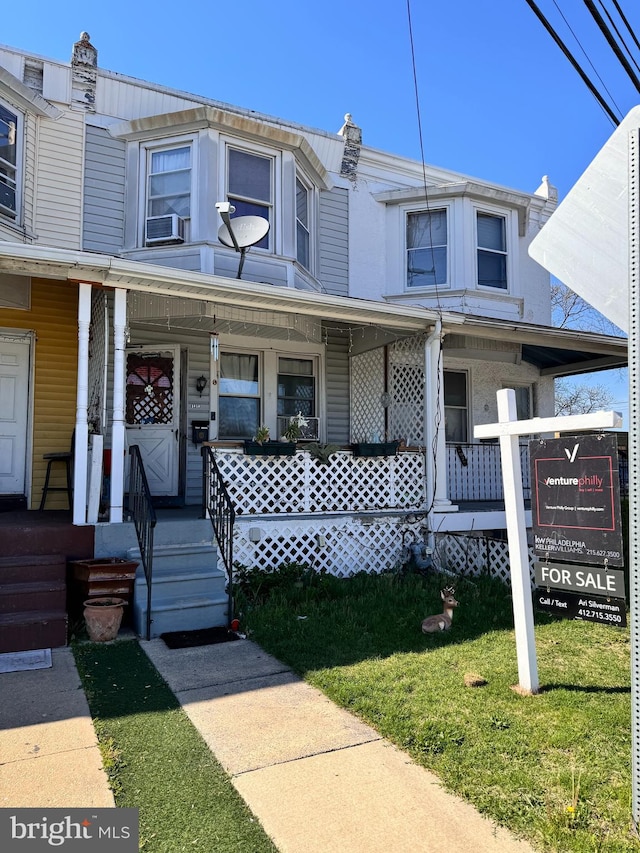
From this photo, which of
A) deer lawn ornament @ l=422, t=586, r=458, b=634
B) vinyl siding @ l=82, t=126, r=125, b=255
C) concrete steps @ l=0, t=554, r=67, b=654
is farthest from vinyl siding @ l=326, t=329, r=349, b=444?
concrete steps @ l=0, t=554, r=67, b=654

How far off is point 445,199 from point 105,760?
1057 cm

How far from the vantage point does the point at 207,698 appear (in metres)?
4.23

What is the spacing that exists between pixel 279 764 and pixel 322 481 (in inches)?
203

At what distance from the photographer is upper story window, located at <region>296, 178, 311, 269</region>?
10.0 m

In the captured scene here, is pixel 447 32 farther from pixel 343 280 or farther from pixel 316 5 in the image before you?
pixel 343 280

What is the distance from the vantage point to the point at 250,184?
9.39 meters

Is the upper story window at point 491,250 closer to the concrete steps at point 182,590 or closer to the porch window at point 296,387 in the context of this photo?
the porch window at point 296,387

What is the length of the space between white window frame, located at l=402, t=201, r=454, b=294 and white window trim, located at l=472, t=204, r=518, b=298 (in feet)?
1.46

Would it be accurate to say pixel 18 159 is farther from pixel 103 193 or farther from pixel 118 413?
pixel 118 413

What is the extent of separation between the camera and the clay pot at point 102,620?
5.44 meters

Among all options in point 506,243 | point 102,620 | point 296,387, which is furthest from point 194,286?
point 506,243

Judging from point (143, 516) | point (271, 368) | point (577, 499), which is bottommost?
point (143, 516)

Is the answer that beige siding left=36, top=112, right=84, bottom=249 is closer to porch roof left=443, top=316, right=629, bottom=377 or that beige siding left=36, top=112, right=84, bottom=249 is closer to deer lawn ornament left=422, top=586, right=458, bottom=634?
porch roof left=443, top=316, right=629, bottom=377

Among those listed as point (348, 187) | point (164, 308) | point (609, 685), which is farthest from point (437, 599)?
point (348, 187)
